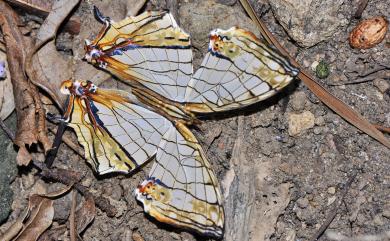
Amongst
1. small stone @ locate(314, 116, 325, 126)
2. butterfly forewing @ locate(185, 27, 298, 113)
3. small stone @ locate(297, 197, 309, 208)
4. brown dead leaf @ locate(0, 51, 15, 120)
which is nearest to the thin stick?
brown dead leaf @ locate(0, 51, 15, 120)

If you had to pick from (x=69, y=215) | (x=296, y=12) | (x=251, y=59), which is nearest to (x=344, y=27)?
(x=296, y=12)

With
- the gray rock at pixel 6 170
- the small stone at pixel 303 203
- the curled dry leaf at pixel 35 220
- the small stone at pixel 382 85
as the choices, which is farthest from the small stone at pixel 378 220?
the gray rock at pixel 6 170

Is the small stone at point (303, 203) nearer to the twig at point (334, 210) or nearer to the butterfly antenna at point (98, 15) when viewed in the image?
the twig at point (334, 210)

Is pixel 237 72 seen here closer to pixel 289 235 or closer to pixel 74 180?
pixel 289 235

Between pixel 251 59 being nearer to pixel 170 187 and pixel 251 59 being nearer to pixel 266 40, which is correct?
pixel 266 40

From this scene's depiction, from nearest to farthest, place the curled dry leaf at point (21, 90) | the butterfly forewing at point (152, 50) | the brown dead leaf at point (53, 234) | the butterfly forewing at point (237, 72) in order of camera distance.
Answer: the butterfly forewing at point (237, 72)
the butterfly forewing at point (152, 50)
the curled dry leaf at point (21, 90)
the brown dead leaf at point (53, 234)
